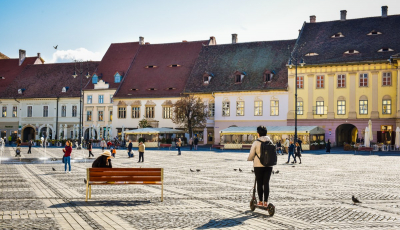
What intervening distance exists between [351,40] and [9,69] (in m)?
53.7

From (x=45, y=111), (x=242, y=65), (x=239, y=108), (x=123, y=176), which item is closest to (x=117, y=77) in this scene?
(x=45, y=111)

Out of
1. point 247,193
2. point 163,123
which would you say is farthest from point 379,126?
point 247,193

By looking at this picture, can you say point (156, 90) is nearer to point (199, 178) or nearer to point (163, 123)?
point (163, 123)

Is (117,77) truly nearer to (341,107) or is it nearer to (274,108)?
(274,108)

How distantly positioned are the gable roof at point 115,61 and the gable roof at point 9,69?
591 inches

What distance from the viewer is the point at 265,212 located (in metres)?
11.1

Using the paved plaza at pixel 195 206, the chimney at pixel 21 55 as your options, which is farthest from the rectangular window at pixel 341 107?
the chimney at pixel 21 55

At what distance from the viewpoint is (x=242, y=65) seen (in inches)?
2544

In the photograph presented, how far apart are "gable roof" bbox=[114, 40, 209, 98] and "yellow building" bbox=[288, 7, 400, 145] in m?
15.7

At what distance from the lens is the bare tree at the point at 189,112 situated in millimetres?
60812

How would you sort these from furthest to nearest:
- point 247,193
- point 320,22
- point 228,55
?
1. point 228,55
2. point 320,22
3. point 247,193

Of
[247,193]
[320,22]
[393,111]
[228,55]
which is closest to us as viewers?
[247,193]

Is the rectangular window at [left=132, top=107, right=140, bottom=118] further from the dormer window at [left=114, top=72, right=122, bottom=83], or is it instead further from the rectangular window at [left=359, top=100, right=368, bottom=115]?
the rectangular window at [left=359, top=100, right=368, bottom=115]

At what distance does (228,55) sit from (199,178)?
48922 millimetres
